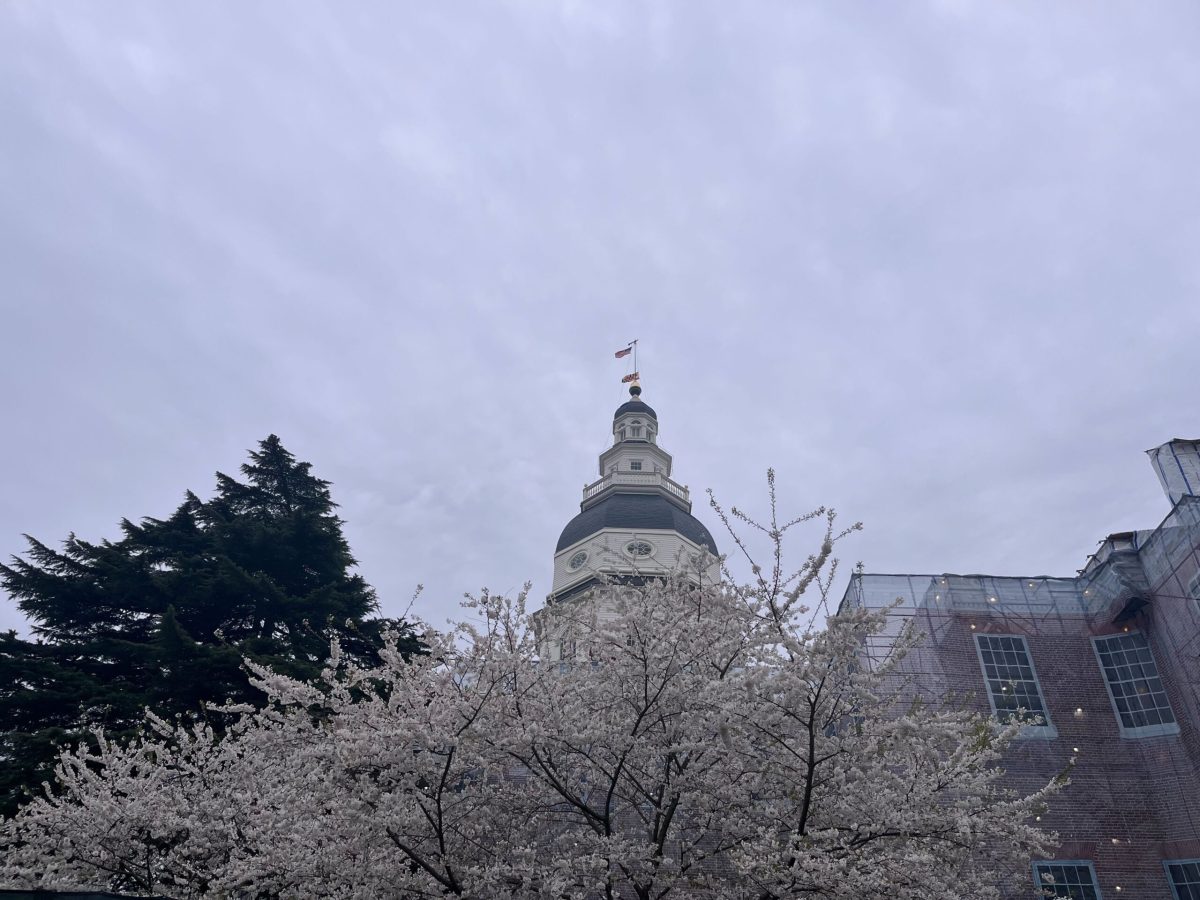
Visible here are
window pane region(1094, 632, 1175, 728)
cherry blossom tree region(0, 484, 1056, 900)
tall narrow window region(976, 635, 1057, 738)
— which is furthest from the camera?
tall narrow window region(976, 635, 1057, 738)

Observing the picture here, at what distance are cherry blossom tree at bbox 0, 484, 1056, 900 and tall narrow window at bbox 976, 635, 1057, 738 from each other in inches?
324

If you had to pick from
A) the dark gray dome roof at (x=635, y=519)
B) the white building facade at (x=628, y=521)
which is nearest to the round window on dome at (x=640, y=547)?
the white building facade at (x=628, y=521)

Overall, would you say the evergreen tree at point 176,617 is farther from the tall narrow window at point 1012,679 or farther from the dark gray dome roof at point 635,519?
the dark gray dome roof at point 635,519

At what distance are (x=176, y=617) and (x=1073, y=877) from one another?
20074 mm

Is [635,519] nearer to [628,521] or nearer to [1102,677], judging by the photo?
[628,521]

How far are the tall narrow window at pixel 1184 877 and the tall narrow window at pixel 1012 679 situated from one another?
3057 mm

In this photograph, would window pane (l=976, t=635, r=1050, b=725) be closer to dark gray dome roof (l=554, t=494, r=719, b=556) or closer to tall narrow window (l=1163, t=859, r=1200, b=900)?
tall narrow window (l=1163, t=859, r=1200, b=900)

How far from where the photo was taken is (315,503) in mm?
22359

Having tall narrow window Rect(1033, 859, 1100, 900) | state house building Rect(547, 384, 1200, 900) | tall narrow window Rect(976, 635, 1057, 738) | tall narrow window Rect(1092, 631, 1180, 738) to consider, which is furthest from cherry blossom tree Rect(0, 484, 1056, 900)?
tall narrow window Rect(1092, 631, 1180, 738)

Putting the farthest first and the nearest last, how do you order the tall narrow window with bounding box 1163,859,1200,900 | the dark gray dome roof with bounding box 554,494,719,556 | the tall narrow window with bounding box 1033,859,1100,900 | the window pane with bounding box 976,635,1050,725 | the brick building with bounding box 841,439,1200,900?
the dark gray dome roof with bounding box 554,494,719,556
the window pane with bounding box 976,635,1050,725
the brick building with bounding box 841,439,1200,900
the tall narrow window with bounding box 1033,859,1100,900
the tall narrow window with bounding box 1163,859,1200,900

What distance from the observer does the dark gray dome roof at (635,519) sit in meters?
40.7

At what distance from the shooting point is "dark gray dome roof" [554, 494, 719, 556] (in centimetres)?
4066

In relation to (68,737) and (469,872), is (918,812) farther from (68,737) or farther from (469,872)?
(68,737)

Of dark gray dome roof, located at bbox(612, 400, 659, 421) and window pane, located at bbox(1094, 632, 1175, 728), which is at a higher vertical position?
dark gray dome roof, located at bbox(612, 400, 659, 421)
